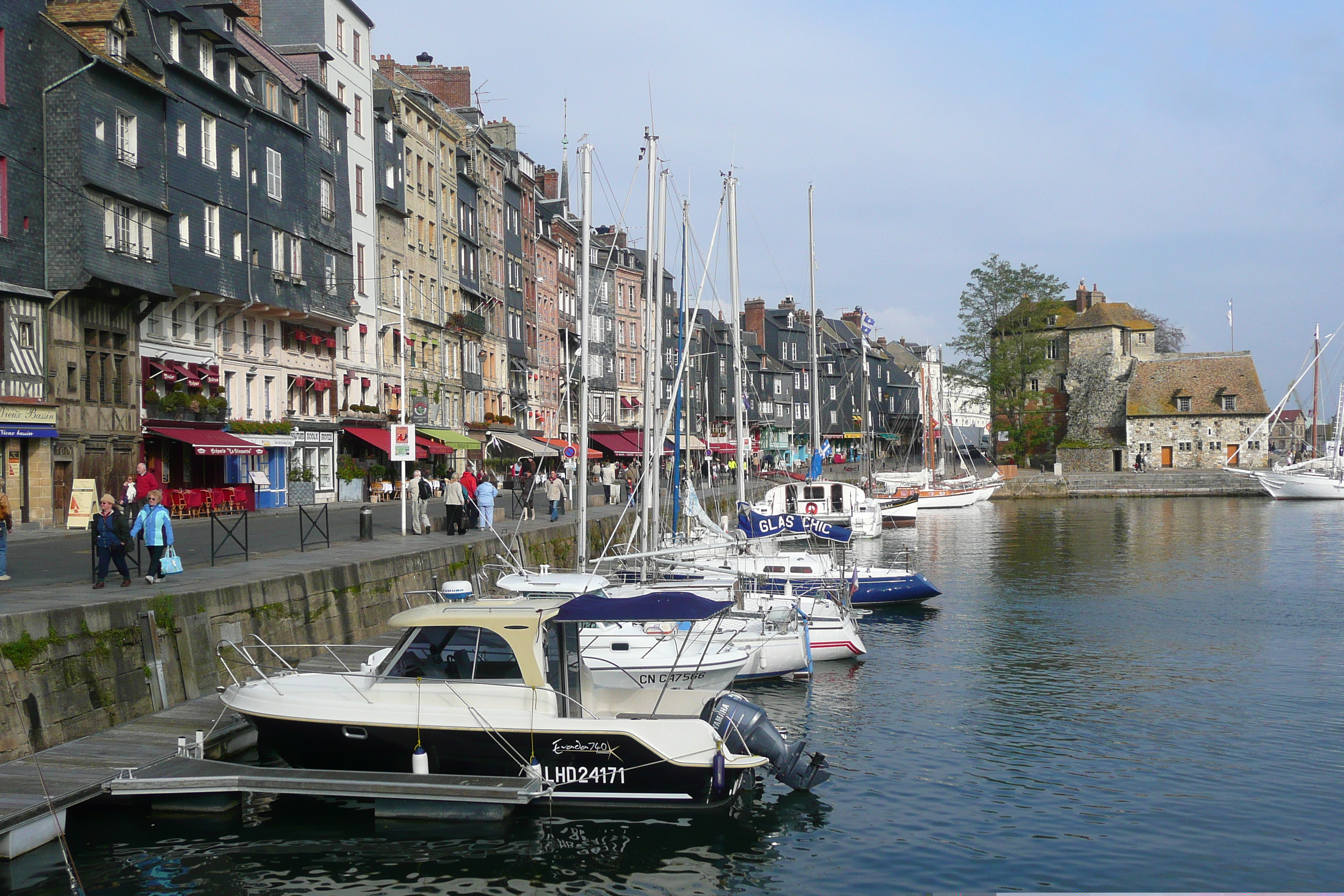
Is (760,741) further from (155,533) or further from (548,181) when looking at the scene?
(548,181)

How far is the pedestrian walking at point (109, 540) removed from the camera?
17891 mm

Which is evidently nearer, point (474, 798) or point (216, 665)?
point (474, 798)

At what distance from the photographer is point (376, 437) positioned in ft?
163

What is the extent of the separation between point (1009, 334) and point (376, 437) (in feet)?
194

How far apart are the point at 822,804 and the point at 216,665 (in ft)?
27.9

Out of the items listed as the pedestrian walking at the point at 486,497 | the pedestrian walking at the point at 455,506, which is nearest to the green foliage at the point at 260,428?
the pedestrian walking at the point at 455,506

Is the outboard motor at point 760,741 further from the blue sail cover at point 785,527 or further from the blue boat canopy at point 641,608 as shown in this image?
the blue sail cover at point 785,527

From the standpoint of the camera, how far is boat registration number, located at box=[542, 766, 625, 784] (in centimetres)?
1341

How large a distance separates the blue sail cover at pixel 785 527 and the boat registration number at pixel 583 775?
593 inches

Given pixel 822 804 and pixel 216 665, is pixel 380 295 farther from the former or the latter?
pixel 822 804

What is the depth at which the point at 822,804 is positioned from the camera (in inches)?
574

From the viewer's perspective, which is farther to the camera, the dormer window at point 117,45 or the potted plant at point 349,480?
the potted plant at point 349,480

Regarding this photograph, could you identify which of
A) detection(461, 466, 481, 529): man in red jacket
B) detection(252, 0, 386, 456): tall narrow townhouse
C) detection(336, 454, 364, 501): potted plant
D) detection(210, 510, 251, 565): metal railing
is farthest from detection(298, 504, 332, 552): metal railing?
detection(252, 0, 386, 456): tall narrow townhouse

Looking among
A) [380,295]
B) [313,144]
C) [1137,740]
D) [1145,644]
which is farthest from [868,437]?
[1137,740]
